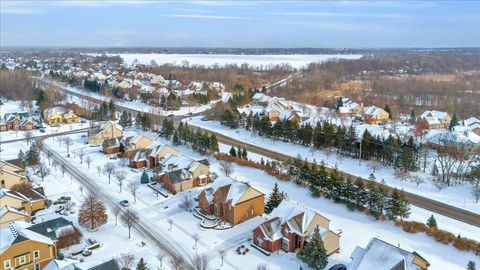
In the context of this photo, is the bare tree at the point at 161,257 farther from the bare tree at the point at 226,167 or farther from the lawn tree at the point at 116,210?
the bare tree at the point at 226,167

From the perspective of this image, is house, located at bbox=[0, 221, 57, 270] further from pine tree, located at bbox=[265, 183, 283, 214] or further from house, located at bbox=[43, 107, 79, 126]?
house, located at bbox=[43, 107, 79, 126]

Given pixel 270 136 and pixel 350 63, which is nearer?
pixel 270 136

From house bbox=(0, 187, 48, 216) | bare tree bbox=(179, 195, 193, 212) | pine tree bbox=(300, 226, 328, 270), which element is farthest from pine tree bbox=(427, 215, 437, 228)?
house bbox=(0, 187, 48, 216)

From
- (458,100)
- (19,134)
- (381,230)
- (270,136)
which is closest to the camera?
(381,230)

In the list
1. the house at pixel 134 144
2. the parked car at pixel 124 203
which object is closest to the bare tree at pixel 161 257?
the parked car at pixel 124 203

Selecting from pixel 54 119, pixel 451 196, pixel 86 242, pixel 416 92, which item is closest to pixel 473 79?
pixel 416 92

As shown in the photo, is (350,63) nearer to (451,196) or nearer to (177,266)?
(451,196)

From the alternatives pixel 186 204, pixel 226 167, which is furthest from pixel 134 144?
pixel 186 204
